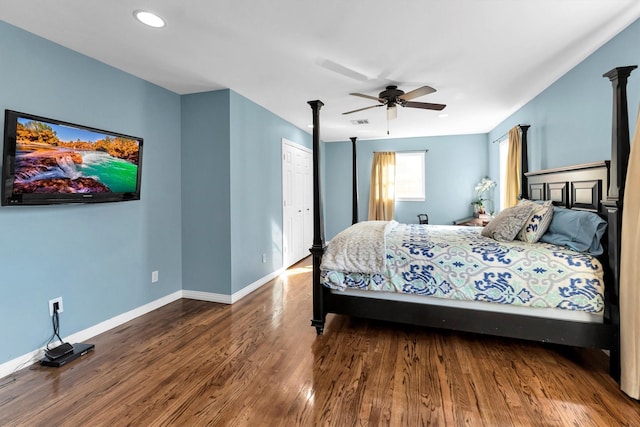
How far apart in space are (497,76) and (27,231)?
4311mm

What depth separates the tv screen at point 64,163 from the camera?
206 cm

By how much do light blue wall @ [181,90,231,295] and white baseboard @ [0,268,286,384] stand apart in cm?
8

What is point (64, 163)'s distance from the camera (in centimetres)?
236

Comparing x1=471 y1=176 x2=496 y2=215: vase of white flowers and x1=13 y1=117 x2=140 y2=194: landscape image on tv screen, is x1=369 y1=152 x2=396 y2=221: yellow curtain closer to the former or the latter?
x1=471 y1=176 x2=496 y2=215: vase of white flowers

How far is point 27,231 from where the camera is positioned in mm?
2244

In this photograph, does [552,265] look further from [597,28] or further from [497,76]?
[497,76]

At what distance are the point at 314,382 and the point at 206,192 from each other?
242 cm

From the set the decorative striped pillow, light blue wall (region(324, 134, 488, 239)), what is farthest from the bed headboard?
light blue wall (region(324, 134, 488, 239))

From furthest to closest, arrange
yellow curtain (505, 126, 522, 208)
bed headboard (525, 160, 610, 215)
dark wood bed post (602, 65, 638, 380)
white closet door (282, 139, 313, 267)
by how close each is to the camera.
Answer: white closet door (282, 139, 313, 267), yellow curtain (505, 126, 522, 208), bed headboard (525, 160, 610, 215), dark wood bed post (602, 65, 638, 380)

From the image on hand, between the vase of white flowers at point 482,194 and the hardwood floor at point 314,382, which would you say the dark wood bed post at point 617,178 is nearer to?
the hardwood floor at point 314,382

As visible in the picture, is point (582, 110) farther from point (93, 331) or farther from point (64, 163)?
point (93, 331)

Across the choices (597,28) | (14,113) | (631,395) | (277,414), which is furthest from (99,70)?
(631,395)

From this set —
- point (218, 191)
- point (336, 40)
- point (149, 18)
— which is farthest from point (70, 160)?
point (336, 40)

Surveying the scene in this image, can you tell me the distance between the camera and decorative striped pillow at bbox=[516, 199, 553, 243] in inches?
101
